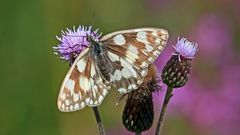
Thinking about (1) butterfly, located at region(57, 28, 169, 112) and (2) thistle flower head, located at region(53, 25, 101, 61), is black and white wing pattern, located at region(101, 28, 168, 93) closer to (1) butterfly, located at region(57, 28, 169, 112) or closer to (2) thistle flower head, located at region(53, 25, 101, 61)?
(1) butterfly, located at region(57, 28, 169, 112)

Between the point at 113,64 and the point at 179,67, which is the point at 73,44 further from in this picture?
the point at 179,67
